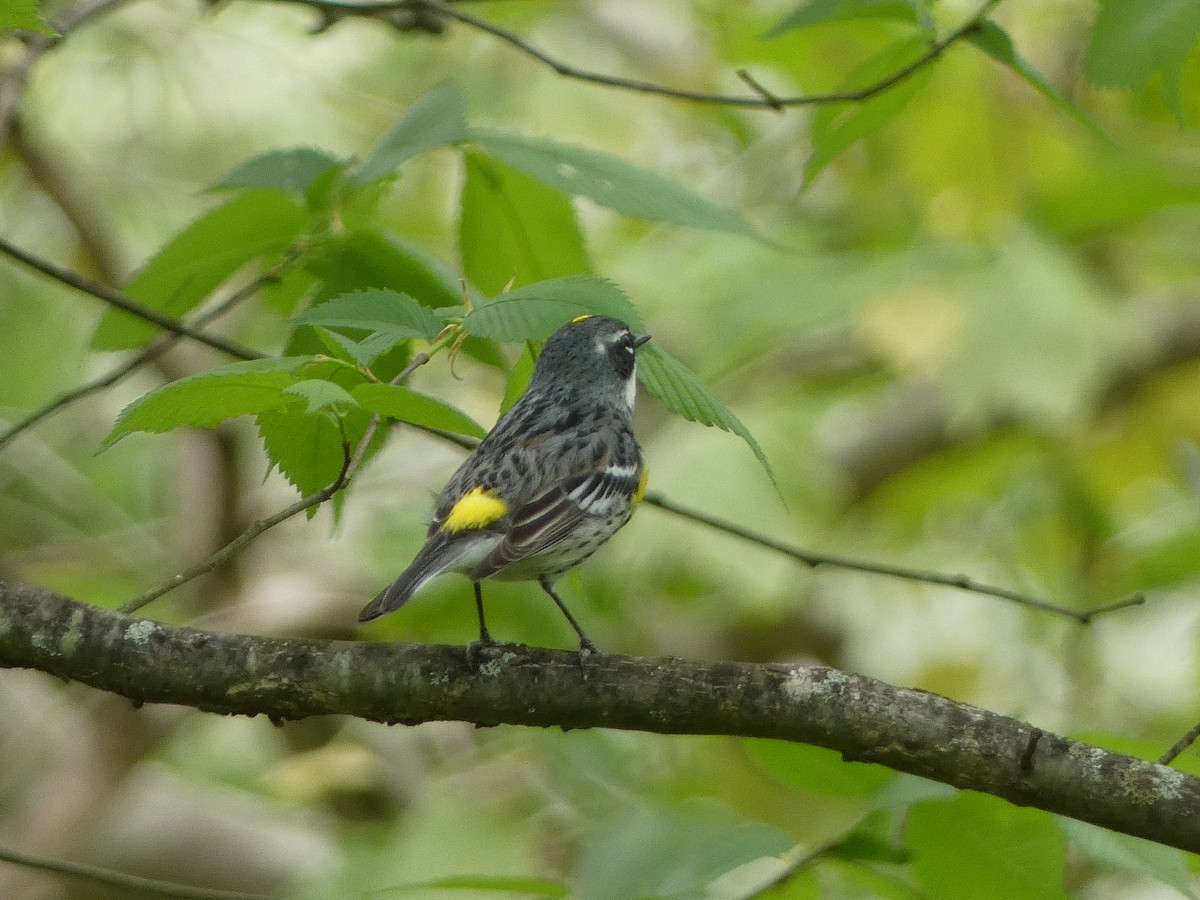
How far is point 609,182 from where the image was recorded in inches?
88.4

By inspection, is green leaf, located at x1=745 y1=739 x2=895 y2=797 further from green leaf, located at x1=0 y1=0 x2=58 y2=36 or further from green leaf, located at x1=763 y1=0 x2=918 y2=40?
green leaf, located at x1=0 y1=0 x2=58 y2=36

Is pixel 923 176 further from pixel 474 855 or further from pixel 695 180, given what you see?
pixel 474 855

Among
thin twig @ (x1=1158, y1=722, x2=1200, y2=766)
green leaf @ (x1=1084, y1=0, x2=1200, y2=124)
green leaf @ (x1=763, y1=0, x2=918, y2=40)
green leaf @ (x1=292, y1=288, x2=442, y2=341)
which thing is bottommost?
thin twig @ (x1=1158, y1=722, x2=1200, y2=766)

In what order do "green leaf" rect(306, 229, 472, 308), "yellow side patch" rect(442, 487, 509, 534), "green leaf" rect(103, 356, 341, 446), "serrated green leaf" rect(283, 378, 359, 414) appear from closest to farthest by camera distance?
"serrated green leaf" rect(283, 378, 359, 414), "green leaf" rect(103, 356, 341, 446), "green leaf" rect(306, 229, 472, 308), "yellow side patch" rect(442, 487, 509, 534)

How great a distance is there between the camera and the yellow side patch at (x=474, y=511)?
254 centimetres

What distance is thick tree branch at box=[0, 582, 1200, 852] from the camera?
197 cm

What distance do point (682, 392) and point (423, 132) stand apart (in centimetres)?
63

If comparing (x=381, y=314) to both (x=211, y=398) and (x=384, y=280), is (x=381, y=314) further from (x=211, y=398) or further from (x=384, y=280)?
(x=384, y=280)

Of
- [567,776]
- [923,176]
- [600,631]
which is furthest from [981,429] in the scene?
[567,776]

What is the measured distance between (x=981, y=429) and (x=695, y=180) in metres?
2.01

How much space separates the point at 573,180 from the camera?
2.17 m

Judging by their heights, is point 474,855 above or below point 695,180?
below

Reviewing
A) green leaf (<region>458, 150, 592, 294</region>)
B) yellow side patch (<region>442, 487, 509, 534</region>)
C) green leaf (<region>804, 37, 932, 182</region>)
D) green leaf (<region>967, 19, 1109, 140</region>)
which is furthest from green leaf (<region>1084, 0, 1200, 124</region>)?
yellow side patch (<region>442, 487, 509, 534</region>)

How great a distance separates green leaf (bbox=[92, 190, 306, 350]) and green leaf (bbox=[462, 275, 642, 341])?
2.14 ft
